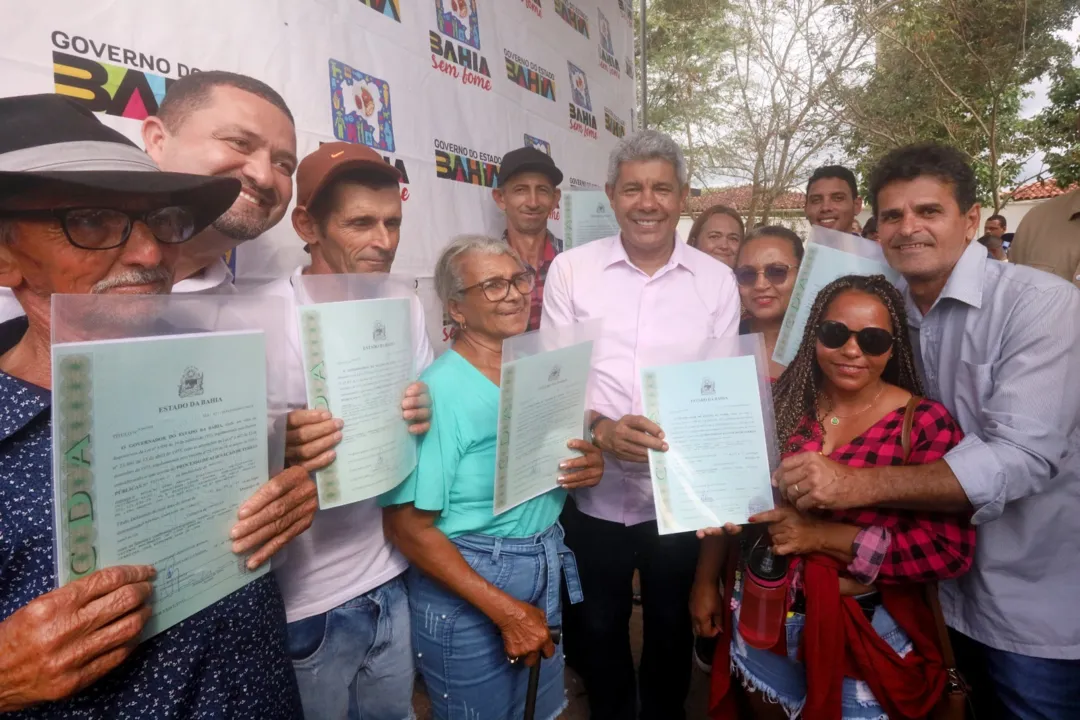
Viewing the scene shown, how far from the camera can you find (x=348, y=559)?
5.66 ft

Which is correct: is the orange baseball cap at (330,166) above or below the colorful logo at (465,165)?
below

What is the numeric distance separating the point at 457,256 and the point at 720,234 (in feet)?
8.81

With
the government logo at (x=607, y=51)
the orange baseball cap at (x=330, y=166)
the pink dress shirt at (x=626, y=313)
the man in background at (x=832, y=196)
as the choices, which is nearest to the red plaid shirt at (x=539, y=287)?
the pink dress shirt at (x=626, y=313)

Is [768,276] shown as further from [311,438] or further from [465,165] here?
[311,438]

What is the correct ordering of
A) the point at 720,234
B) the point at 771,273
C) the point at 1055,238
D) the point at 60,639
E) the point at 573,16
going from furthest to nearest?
the point at 573,16
the point at 720,234
the point at 1055,238
the point at 771,273
the point at 60,639

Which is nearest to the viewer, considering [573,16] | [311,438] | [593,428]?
[311,438]

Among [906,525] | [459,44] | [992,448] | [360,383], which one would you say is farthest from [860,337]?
[459,44]

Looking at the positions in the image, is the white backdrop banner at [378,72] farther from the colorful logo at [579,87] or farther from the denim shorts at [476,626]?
the denim shorts at [476,626]

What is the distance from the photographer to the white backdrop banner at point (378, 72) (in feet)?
5.06

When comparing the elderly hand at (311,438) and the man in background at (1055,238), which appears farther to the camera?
the man in background at (1055,238)

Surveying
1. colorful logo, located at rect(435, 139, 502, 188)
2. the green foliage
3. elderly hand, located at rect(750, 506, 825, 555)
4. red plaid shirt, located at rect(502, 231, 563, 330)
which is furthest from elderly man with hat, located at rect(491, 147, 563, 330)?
the green foliage

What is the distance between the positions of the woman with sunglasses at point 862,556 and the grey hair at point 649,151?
982 millimetres

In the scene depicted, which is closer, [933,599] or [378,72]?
[933,599]

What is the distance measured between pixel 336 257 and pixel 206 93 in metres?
0.59
